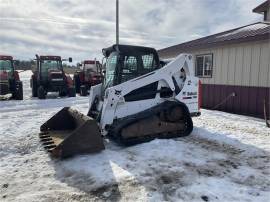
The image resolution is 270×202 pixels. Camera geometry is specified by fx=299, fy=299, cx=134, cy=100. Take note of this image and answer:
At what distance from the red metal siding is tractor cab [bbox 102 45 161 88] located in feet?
15.9

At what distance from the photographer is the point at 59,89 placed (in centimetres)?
1842

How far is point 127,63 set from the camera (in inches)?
286

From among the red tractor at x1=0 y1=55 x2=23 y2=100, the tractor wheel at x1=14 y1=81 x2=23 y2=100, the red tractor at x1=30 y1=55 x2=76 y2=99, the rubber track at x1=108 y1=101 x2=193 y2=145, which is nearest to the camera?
the rubber track at x1=108 y1=101 x2=193 y2=145

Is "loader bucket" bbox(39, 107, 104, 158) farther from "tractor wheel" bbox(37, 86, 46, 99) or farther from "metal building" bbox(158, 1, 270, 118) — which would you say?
"tractor wheel" bbox(37, 86, 46, 99)

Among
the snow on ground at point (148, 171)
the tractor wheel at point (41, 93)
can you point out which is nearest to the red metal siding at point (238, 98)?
the snow on ground at point (148, 171)

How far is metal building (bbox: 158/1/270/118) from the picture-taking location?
10.6 m

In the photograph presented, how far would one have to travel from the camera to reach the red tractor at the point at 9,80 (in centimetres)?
1668

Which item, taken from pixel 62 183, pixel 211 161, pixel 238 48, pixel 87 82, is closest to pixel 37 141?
pixel 62 183

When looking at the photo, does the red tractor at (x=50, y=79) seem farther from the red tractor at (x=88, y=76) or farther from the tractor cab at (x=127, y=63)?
the tractor cab at (x=127, y=63)

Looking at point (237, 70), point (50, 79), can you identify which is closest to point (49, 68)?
point (50, 79)

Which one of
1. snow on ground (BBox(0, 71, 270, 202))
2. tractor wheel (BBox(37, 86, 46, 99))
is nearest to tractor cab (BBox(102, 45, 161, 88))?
snow on ground (BBox(0, 71, 270, 202))

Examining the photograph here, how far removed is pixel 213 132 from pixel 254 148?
1.67 m

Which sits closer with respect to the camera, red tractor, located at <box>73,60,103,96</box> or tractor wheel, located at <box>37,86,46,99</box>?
tractor wheel, located at <box>37,86,46,99</box>

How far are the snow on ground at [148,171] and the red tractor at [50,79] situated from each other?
1058 centimetres
